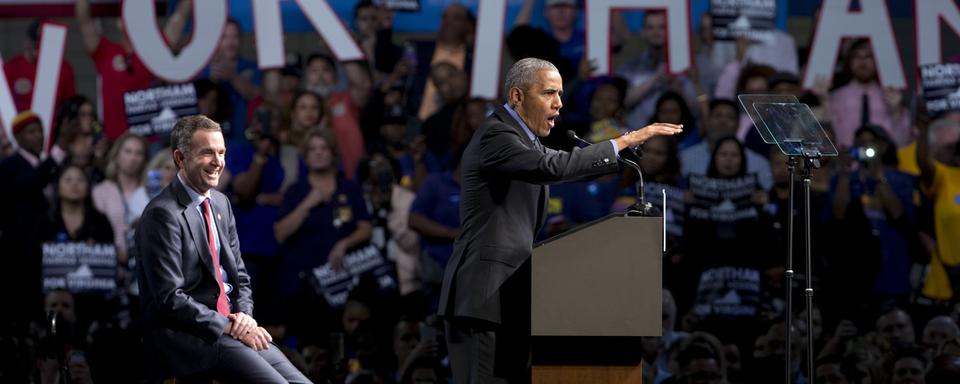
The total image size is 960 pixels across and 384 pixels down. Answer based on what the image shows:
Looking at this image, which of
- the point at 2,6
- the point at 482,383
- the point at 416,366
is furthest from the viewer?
the point at 2,6

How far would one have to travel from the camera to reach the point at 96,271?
7699 millimetres

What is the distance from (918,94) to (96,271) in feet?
17.6

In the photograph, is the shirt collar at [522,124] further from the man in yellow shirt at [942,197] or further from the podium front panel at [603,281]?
the man in yellow shirt at [942,197]

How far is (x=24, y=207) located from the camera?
782 cm

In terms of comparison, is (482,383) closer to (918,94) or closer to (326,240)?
(326,240)

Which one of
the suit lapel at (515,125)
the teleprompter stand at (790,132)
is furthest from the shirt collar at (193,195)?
the teleprompter stand at (790,132)

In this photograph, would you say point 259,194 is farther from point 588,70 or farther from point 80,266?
point 588,70

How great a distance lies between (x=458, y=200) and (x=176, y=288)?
4.18m

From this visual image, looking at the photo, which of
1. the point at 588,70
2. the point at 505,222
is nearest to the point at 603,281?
the point at 505,222

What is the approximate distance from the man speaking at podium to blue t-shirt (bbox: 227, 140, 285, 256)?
162 inches

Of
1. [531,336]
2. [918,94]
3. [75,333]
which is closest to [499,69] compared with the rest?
[918,94]

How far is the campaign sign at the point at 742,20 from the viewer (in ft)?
24.8

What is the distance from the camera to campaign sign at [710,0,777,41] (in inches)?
298

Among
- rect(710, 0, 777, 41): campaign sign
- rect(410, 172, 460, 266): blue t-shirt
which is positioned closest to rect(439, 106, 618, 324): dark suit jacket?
rect(410, 172, 460, 266): blue t-shirt
